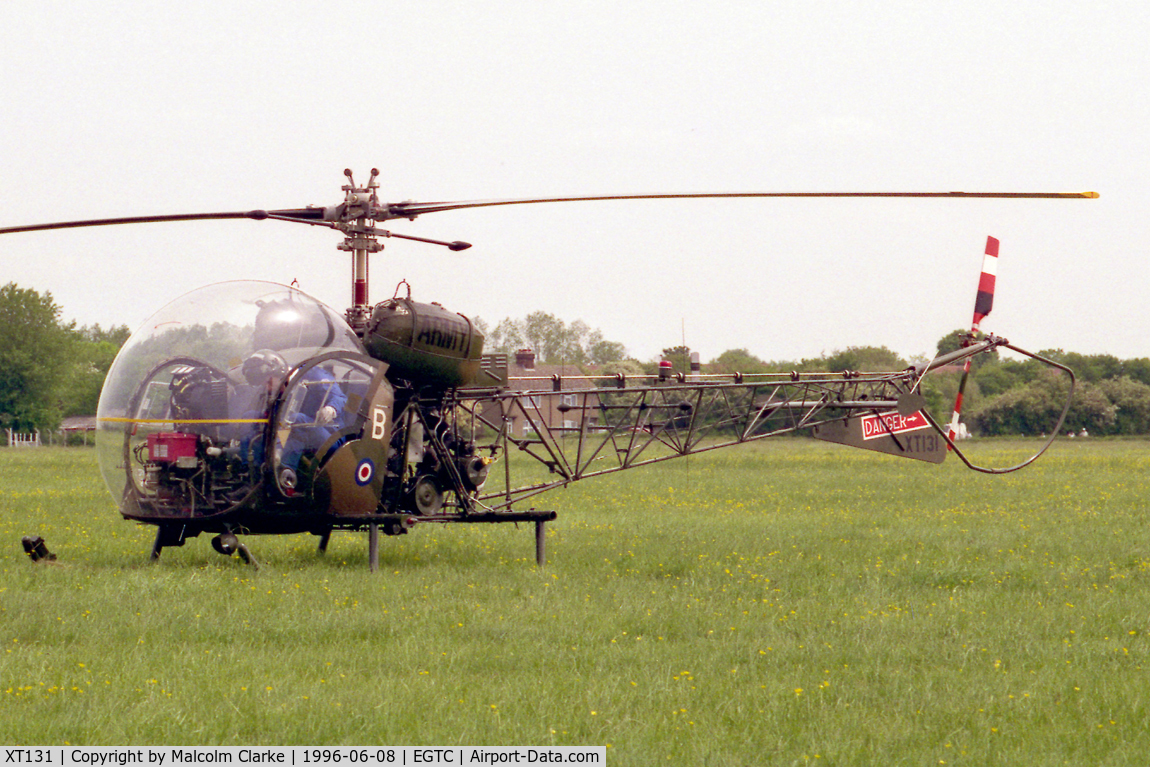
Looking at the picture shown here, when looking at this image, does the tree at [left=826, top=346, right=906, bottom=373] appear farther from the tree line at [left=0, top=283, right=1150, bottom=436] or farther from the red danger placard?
the red danger placard

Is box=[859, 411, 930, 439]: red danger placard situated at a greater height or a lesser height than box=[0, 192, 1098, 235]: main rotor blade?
lesser

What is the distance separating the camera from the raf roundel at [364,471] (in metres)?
12.1

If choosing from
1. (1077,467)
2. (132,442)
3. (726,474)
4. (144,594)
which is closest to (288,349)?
(132,442)

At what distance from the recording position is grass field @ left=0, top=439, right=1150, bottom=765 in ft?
21.5

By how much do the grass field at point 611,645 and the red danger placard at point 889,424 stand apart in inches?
62.8

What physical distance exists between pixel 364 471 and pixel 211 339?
81.5 inches

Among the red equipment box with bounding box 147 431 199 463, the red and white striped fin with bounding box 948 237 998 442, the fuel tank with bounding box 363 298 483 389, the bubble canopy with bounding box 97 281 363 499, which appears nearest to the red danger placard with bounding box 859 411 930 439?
the red and white striped fin with bounding box 948 237 998 442

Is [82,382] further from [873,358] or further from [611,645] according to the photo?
[611,645]

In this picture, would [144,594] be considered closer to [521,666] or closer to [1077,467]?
[521,666]

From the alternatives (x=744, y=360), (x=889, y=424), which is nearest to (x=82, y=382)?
(x=744, y=360)

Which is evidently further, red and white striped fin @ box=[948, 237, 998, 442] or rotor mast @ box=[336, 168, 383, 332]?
red and white striped fin @ box=[948, 237, 998, 442]

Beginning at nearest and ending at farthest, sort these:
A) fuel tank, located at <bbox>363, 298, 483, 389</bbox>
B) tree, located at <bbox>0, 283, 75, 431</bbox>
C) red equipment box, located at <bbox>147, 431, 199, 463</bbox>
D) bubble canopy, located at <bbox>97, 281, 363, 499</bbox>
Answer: red equipment box, located at <bbox>147, 431, 199, 463</bbox>, bubble canopy, located at <bbox>97, 281, 363, 499</bbox>, fuel tank, located at <bbox>363, 298, 483, 389</bbox>, tree, located at <bbox>0, 283, 75, 431</bbox>

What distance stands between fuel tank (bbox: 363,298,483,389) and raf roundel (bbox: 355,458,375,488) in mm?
1165

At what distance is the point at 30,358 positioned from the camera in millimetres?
83500
